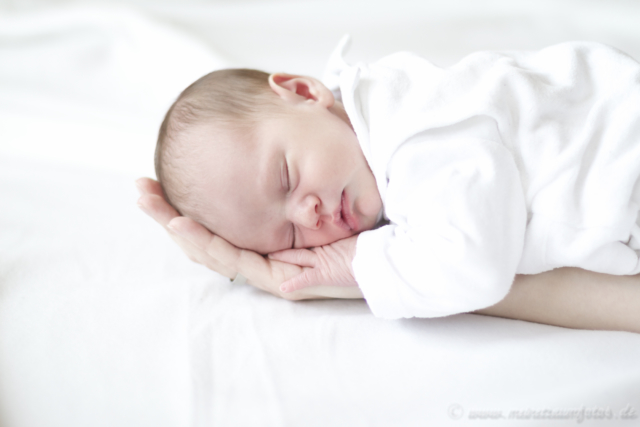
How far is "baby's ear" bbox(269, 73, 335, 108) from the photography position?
1284 millimetres

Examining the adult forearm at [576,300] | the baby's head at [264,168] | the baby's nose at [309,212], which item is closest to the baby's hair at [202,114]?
the baby's head at [264,168]

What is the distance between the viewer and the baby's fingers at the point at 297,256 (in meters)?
1.22

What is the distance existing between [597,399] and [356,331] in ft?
1.50

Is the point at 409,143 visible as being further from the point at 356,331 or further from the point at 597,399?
the point at 597,399

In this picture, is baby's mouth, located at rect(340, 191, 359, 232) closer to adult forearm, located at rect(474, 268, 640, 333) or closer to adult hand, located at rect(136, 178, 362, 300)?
adult hand, located at rect(136, 178, 362, 300)

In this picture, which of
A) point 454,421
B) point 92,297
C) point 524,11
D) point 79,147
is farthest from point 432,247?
point 524,11

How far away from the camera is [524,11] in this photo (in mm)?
2434

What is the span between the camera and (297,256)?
4.07 ft

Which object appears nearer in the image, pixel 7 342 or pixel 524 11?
pixel 7 342

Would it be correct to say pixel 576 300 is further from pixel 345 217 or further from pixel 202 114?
pixel 202 114

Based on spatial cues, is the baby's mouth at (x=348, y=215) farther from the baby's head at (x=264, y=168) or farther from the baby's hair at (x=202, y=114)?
the baby's hair at (x=202, y=114)

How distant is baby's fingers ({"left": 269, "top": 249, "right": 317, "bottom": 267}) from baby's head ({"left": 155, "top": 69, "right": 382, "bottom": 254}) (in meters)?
0.02

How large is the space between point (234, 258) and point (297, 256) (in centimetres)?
15

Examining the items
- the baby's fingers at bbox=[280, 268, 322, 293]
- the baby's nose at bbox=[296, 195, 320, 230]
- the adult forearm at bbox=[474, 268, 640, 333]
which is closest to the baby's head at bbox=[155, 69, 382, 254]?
the baby's nose at bbox=[296, 195, 320, 230]
